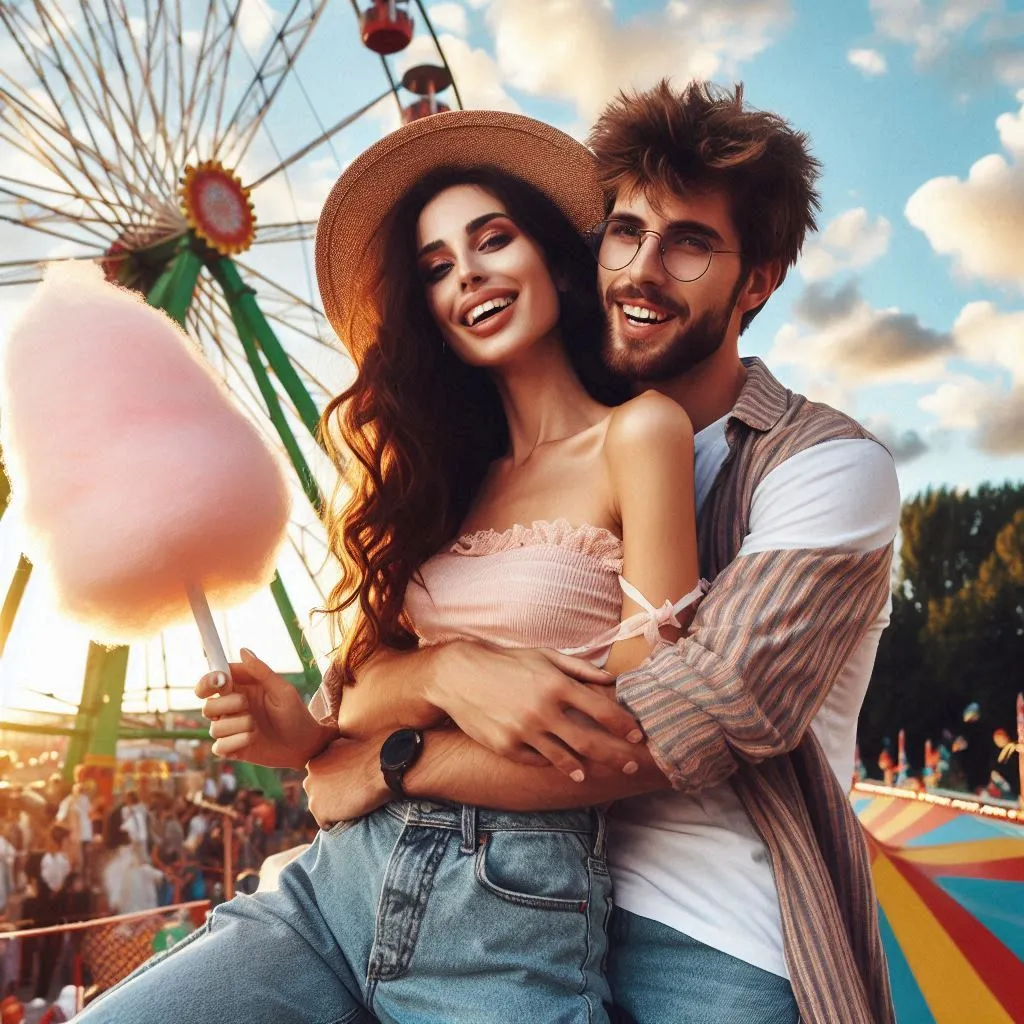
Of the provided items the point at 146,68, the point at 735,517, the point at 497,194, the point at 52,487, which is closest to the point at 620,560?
the point at 735,517

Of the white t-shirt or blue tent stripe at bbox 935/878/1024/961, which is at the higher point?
the white t-shirt

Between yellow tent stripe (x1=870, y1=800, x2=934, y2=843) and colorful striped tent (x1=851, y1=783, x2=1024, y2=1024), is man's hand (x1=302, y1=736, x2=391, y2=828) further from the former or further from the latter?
yellow tent stripe (x1=870, y1=800, x2=934, y2=843)

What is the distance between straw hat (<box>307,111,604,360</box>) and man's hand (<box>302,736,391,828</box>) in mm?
868

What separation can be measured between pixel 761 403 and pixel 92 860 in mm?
7411

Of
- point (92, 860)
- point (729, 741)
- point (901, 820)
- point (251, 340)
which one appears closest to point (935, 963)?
point (901, 820)

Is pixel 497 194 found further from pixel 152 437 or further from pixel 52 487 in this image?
pixel 52 487

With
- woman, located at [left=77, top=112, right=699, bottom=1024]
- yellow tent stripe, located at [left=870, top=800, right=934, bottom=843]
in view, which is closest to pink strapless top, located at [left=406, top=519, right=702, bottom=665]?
woman, located at [left=77, top=112, right=699, bottom=1024]

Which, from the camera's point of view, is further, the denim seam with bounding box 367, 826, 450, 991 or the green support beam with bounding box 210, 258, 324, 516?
the green support beam with bounding box 210, 258, 324, 516

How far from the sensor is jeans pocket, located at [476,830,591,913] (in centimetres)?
138

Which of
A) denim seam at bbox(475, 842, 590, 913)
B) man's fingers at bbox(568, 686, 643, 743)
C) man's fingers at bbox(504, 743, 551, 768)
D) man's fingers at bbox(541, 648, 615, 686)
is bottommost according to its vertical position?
denim seam at bbox(475, 842, 590, 913)

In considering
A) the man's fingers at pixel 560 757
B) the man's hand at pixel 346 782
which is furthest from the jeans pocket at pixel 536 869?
the man's hand at pixel 346 782

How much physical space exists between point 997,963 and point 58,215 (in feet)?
36.0

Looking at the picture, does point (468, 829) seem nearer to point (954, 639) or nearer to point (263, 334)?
point (263, 334)

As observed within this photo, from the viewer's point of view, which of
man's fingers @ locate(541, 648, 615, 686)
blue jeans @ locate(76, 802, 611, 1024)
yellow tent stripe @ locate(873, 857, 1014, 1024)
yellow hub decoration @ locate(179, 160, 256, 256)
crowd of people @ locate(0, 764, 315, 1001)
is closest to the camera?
blue jeans @ locate(76, 802, 611, 1024)
